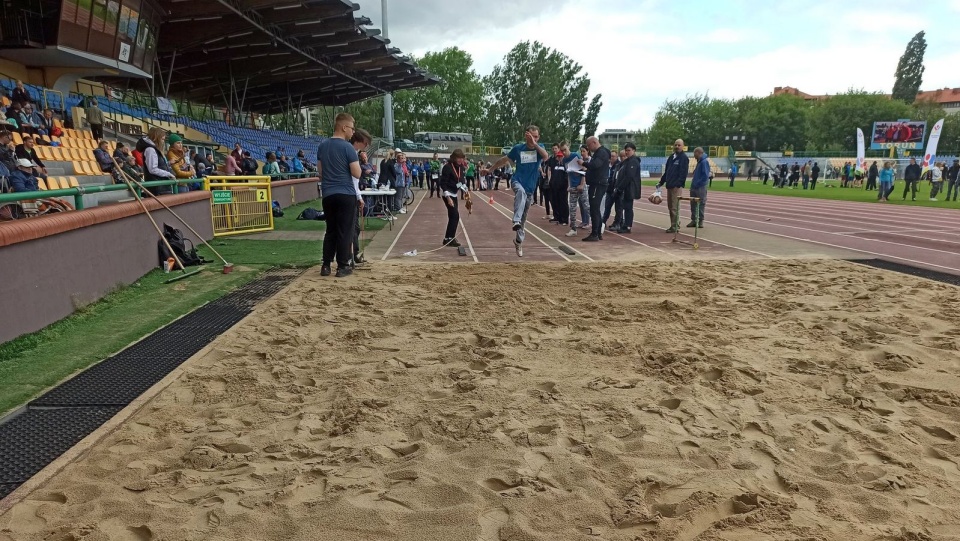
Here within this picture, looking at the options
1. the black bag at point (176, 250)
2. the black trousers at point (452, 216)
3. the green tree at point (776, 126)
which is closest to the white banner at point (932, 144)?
the black trousers at point (452, 216)

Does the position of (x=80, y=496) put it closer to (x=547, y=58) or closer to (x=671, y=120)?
(x=547, y=58)

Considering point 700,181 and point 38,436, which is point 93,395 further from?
point 700,181

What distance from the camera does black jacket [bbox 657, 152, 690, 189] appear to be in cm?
1216

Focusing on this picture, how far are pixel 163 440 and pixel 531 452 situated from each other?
2052 mm

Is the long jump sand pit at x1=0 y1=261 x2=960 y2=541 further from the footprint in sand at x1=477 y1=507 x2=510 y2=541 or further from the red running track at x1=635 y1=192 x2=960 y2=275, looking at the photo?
the red running track at x1=635 y1=192 x2=960 y2=275

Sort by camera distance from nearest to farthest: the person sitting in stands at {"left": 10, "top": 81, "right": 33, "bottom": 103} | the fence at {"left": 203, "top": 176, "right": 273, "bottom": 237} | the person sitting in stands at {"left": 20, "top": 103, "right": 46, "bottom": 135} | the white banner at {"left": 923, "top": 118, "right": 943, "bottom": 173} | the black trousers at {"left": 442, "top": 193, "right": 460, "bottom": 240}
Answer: the black trousers at {"left": 442, "top": 193, "right": 460, "bottom": 240} → the fence at {"left": 203, "top": 176, "right": 273, "bottom": 237} → the person sitting in stands at {"left": 20, "top": 103, "right": 46, "bottom": 135} → the person sitting in stands at {"left": 10, "top": 81, "right": 33, "bottom": 103} → the white banner at {"left": 923, "top": 118, "right": 943, "bottom": 173}

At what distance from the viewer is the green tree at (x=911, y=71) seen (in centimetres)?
9794

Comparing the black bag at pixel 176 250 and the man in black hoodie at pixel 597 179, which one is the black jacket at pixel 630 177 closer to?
the man in black hoodie at pixel 597 179

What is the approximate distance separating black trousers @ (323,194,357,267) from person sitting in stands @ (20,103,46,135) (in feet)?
29.7

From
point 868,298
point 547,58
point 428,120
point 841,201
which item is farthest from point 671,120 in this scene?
point 868,298

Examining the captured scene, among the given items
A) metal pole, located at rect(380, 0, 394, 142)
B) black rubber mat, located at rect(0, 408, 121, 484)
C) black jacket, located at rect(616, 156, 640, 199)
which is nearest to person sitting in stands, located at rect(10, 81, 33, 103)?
black rubber mat, located at rect(0, 408, 121, 484)

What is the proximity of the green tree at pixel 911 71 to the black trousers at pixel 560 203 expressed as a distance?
366 ft

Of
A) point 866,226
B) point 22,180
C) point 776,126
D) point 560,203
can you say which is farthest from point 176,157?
point 776,126

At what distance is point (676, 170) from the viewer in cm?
1225
